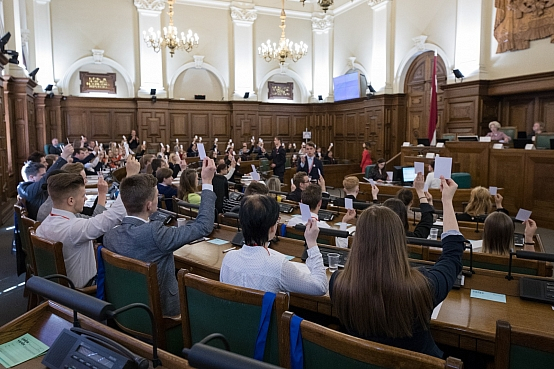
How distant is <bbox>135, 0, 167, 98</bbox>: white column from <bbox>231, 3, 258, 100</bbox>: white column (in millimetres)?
2536

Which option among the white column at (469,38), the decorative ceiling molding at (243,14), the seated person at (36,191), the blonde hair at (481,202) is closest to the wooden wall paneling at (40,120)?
the decorative ceiling molding at (243,14)

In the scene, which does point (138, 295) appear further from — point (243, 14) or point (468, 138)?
point (243, 14)

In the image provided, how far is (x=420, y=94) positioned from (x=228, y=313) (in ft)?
39.3

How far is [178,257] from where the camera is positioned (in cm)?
306

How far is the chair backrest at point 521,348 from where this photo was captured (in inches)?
52.1

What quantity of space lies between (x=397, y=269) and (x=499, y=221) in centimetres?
184

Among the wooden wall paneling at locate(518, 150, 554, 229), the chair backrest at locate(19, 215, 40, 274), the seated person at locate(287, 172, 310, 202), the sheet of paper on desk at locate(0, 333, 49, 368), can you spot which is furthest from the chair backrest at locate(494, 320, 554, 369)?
the wooden wall paneling at locate(518, 150, 554, 229)

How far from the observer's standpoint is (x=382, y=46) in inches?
519

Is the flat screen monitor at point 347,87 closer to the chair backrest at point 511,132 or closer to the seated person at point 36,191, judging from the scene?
the chair backrest at point 511,132

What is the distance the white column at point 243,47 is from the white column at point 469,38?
7068 millimetres

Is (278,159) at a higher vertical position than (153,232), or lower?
higher

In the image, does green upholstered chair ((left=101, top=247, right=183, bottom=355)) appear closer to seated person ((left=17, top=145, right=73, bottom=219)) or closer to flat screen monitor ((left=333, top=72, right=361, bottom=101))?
seated person ((left=17, top=145, right=73, bottom=219))

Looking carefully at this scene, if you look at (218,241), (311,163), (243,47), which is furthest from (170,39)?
(218,241)

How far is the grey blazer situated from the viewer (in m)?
2.40
